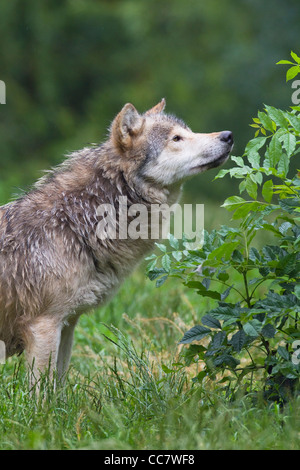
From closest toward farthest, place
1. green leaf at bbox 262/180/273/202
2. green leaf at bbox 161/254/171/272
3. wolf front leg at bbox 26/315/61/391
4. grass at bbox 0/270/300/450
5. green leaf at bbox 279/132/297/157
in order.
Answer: grass at bbox 0/270/300/450, green leaf at bbox 279/132/297/157, green leaf at bbox 262/180/273/202, green leaf at bbox 161/254/171/272, wolf front leg at bbox 26/315/61/391

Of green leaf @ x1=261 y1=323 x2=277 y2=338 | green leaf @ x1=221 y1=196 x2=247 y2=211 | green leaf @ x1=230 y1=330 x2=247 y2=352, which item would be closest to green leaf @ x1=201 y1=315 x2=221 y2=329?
green leaf @ x1=230 y1=330 x2=247 y2=352

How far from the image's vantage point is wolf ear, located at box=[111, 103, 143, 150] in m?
4.15

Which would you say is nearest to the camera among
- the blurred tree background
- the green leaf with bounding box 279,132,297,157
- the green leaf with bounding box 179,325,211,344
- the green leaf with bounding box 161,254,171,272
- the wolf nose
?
the green leaf with bounding box 279,132,297,157

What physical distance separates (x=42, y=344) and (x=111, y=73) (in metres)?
13.5

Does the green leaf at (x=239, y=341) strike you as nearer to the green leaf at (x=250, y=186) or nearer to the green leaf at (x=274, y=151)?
the green leaf at (x=250, y=186)

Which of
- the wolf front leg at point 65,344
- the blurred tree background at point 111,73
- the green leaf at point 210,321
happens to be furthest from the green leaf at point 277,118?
the blurred tree background at point 111,73

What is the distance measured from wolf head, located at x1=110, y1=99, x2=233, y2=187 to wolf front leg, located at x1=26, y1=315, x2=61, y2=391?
1.03 meters

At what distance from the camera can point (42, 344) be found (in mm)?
3816

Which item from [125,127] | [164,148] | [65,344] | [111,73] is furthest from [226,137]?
[111,73]

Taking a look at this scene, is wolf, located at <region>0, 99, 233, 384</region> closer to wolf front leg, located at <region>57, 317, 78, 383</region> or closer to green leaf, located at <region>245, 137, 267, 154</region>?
wolf front leg, located at <region>57, 317, 78, 383</region>

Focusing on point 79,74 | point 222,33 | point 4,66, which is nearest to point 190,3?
point 222,33

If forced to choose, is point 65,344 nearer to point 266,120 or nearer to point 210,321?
point 210,321

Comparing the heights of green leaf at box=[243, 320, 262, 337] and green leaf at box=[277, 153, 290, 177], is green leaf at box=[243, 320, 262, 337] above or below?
below

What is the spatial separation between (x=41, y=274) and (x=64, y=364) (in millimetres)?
605
